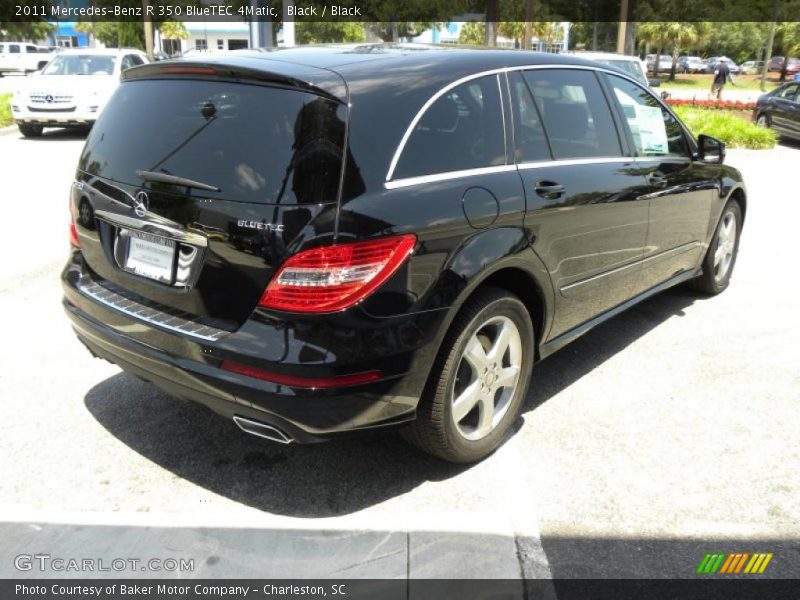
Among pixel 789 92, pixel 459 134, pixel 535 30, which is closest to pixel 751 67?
pixel 535 30

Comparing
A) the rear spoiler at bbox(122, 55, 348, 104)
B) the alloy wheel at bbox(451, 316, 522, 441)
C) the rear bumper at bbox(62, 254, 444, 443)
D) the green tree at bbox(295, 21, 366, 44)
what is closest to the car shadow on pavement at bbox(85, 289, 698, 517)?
the rear bumper at bbox(62, 254, 444, 443)

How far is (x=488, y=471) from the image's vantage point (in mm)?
3393

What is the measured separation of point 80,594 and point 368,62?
231 centimetres

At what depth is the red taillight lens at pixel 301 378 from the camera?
104 inches

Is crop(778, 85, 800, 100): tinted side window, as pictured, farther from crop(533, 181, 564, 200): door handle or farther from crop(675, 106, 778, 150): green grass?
crop(533, 181, 564, 200): door handle

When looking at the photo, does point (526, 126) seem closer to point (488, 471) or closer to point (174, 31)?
point (488, 471)

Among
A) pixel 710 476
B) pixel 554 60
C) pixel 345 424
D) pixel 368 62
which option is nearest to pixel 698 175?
pixel 554 60

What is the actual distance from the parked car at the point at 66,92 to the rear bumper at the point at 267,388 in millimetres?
12521

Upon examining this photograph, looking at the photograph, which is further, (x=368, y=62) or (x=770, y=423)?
(x=770, y=423)

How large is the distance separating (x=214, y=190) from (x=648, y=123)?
3031 millimetres

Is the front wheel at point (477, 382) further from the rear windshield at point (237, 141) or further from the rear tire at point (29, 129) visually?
the rear tire at point (29, 129)

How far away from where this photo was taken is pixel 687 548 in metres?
2.85

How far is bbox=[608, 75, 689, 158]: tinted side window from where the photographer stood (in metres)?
4.42

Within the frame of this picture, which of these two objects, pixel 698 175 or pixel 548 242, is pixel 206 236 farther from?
pixel 698 175
